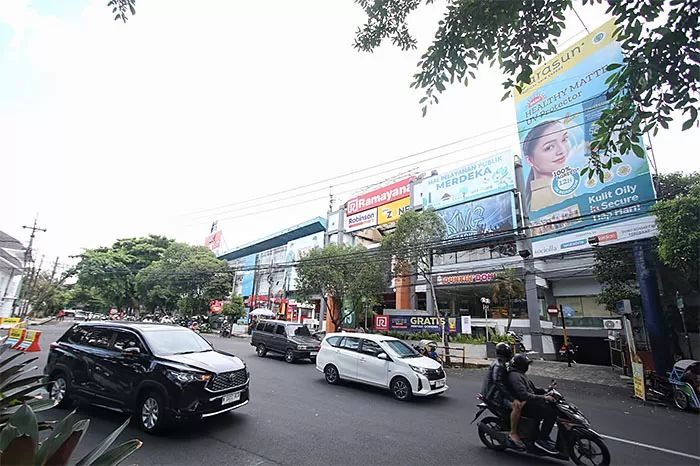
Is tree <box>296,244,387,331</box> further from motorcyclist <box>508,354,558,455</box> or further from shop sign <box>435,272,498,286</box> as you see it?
motorcyclist <box>508,354,558,455</box>

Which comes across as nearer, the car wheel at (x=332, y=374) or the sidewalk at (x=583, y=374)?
the car wheel at (x=332, y=374)

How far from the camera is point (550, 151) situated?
20047mm

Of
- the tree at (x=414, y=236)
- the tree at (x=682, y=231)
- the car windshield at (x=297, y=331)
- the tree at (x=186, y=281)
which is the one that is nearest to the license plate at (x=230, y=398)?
the car windshield at (x=297, y=331)

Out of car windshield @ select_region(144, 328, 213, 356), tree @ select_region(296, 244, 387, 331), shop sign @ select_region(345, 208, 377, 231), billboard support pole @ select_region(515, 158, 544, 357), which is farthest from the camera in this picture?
shop sign @ select_region(345, 208, 377, 231)

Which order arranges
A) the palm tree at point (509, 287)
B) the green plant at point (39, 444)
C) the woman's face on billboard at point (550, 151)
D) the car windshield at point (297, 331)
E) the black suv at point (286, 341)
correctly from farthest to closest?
1. the palm tree at point (509, 287)
2. the woman's face on billboard at point (550, 151)
3. the car windshield at point (297, 331)
4. the black suv at point (286, 341)
5. the green plant at point (39, 444)

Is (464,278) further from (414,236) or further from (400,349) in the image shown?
(400,349)

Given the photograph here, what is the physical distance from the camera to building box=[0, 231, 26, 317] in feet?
79.4

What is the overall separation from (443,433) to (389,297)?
2911 cm

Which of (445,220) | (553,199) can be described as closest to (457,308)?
(445,220)

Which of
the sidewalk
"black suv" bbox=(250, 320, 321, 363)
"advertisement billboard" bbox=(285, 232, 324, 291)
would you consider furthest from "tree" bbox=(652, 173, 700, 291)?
"advertisement billboard" bbox=(285, 232, 324, 291)

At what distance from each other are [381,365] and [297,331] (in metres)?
7.58

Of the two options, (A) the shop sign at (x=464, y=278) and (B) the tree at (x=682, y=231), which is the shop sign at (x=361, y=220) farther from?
(B) the tree at (x=682, y=231)

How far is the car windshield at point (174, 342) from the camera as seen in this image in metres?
5.86

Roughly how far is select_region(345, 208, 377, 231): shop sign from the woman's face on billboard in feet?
48.5
